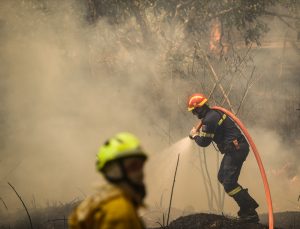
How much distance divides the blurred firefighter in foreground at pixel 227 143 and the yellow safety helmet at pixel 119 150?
157 inches

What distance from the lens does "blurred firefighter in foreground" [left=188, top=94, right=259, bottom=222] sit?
5.90m

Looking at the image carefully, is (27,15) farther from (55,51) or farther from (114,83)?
(114,83)

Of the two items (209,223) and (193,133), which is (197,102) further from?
(209,223)

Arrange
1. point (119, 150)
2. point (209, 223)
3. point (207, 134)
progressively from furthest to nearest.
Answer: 1. point (207, 134)
2. point (209, 223)
3. point (119, 150)

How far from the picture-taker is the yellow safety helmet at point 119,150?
196 centimetres

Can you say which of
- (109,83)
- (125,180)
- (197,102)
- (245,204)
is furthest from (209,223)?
(109,83)

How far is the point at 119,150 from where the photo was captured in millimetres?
1959

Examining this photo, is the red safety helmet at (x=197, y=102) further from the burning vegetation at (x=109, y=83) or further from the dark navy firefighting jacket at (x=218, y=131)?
the burning vegetation at (x=109, y=83)

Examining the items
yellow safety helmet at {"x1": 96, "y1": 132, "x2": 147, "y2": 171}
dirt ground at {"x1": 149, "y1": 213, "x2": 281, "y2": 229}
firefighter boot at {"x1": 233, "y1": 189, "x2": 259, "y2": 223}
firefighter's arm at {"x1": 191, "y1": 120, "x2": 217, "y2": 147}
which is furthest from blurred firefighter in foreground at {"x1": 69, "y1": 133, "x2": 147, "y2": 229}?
firefighter boot at {"x1": 233, "y1": 189, "x2": 259, "y2": 223}

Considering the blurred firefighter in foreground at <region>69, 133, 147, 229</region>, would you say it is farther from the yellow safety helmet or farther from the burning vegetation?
the burning vegetation

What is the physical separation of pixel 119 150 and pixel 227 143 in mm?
4330

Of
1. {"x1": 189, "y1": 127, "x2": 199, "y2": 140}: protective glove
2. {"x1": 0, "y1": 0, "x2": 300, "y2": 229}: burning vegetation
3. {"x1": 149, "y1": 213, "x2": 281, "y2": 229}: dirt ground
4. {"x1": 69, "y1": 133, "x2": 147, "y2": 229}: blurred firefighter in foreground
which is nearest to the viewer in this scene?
{"x1": 69, "y1": 133, "x2": 147, "y2": 229}: blurred firefighter in foreground

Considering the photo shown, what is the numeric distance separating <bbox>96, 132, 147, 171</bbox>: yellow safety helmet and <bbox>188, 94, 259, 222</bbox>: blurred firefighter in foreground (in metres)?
3.98

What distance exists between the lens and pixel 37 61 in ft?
43.7
